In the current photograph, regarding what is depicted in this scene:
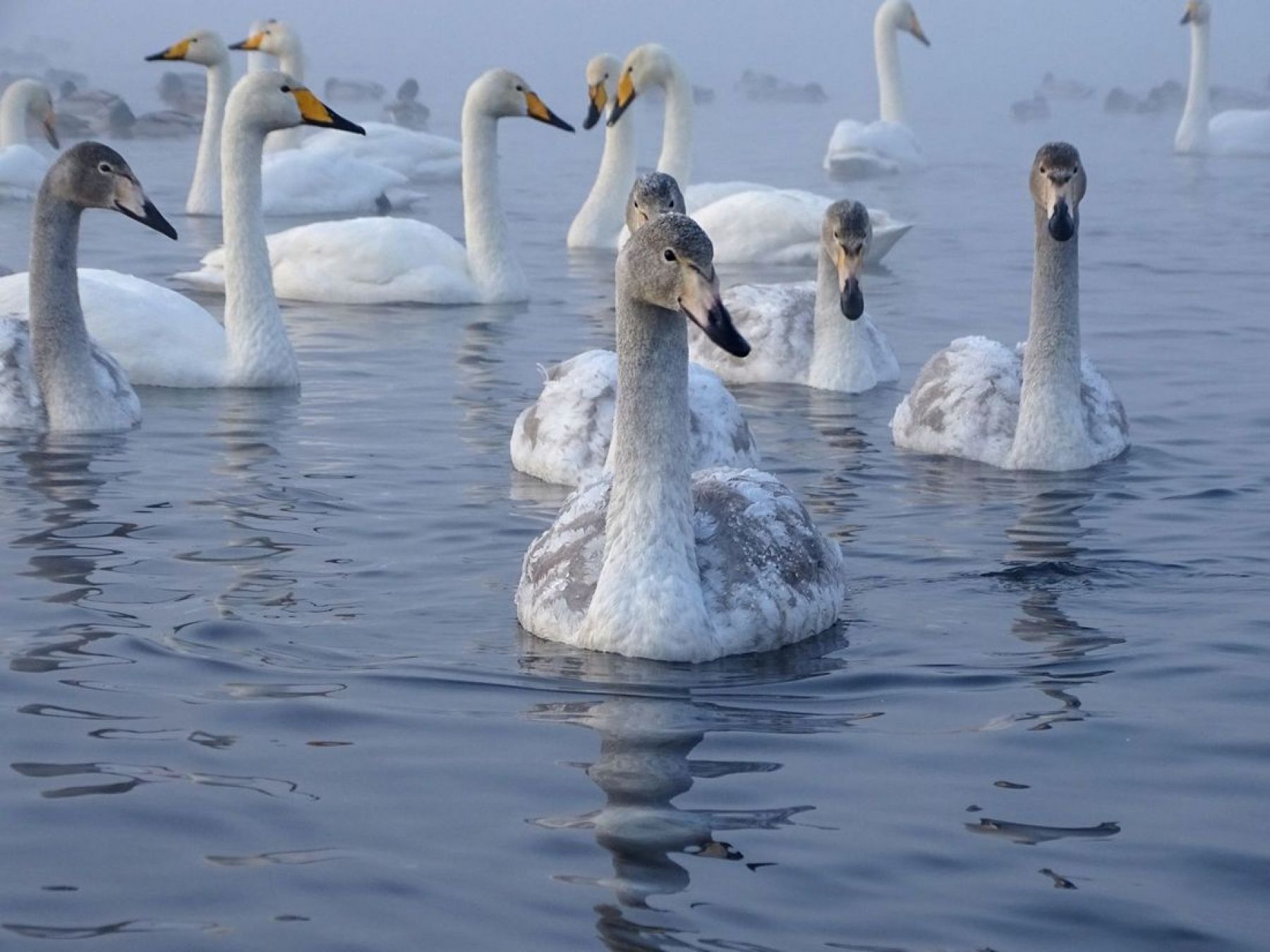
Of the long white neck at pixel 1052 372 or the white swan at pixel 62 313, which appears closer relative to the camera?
the long white neck at pixel 1052 372

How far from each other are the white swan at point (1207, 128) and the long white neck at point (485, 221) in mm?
16416

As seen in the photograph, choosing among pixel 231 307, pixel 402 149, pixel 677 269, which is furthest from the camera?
pixel 402 149

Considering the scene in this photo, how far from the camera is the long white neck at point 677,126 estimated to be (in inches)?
753

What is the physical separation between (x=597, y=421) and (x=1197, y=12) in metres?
23.7

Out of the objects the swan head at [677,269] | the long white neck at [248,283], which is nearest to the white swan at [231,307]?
the long white neck at [248,283]

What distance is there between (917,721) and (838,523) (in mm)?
2746

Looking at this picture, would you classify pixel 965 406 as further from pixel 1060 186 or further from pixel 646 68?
pixel 646 68

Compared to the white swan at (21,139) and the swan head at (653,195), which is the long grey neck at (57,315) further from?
the white swan at (21,139)

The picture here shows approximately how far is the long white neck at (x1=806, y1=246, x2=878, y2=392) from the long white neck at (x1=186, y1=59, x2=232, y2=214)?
940 cm

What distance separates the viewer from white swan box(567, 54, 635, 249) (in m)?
18.8

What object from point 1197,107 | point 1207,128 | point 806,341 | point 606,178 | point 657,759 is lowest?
point 657,759

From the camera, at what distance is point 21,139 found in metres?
23.0

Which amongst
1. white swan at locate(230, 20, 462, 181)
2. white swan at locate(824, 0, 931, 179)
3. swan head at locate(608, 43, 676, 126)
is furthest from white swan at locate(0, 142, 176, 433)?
white swan at locate(824, 0, 931, 179)

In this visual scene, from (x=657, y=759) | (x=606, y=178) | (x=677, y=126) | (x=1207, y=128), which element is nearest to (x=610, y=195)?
(x=606, y=178)
